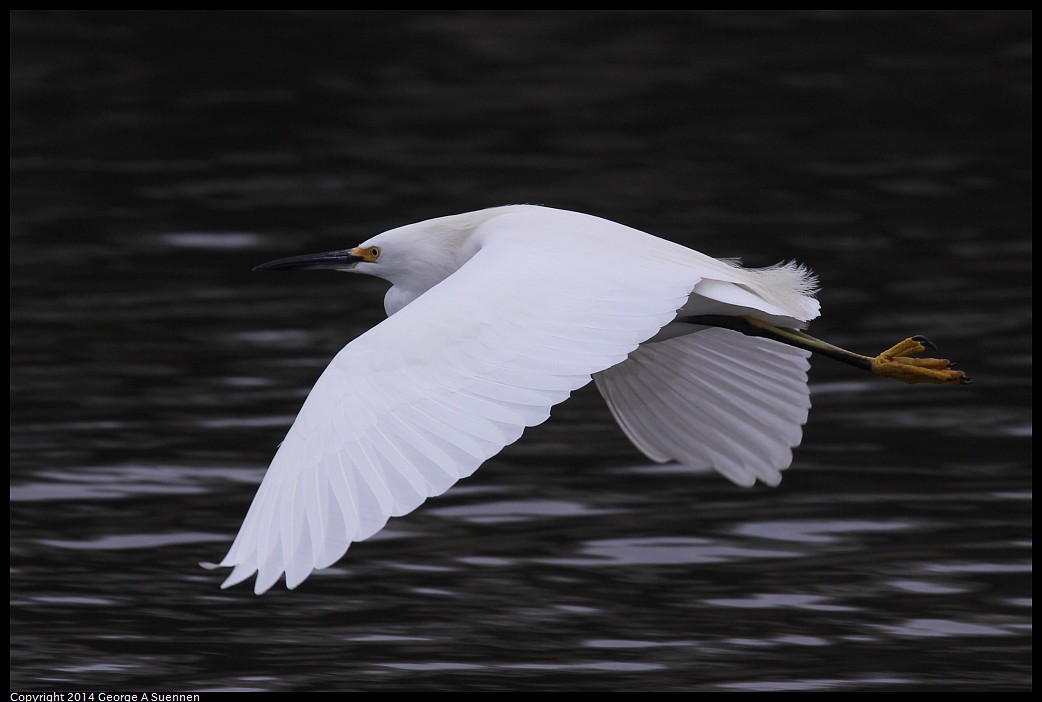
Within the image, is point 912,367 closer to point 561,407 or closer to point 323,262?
→ point 323,262

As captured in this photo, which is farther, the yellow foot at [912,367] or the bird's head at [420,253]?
the yellow foot at [912,367]

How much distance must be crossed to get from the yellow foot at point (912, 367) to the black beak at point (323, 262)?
1846mm

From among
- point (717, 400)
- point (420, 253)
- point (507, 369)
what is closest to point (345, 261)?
point (420, 253)

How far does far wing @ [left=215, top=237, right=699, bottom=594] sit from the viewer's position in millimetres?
4469

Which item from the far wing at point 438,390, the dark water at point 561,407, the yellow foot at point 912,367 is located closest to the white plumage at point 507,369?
the far wing at point 438,390

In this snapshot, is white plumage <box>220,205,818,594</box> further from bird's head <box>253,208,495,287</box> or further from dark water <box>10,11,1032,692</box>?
dark water <box>10,11,1032,692</box>

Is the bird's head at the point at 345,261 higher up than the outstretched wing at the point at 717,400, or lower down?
higher up

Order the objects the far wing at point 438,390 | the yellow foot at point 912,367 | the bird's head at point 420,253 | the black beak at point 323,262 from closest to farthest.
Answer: the far wing at point 438,390
the bird's head at point 420,253
the yellow foot at point 912,367
the black beak at point 323,262

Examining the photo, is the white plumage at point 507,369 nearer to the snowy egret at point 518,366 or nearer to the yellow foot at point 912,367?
the snowy egret at point 518,366

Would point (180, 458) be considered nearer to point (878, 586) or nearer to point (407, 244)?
point (407, 244)

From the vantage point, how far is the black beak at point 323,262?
22.1 feet

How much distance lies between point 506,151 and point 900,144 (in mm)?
3156

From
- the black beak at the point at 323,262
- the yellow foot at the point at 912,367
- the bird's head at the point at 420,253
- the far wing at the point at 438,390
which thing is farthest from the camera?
the black beak at the point at 323,262
